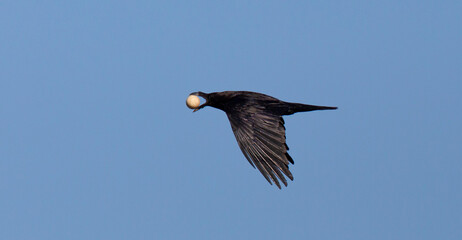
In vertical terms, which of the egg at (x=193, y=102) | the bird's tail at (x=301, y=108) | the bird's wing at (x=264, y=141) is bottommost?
the bird's wing at (x=264, y=141)

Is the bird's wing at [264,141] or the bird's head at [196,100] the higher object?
the bird's head at [196,100]

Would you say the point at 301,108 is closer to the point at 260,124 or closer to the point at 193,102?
the point at 260,124

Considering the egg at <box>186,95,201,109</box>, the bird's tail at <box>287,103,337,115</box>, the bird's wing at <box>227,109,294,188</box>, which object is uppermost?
the egg at <box>186,95,201,109</box>

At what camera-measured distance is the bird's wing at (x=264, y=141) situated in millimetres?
13062

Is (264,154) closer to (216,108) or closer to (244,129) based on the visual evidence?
(244,129)

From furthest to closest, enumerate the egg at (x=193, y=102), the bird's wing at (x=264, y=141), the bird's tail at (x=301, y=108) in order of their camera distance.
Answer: the egg at (x=193, y=102), the bird's tail at (x=301, y=108), the bird's wing at (x=264, y=141)

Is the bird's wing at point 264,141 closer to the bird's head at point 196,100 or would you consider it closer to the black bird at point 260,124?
the black bird at point 260,124

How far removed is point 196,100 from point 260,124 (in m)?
1.39

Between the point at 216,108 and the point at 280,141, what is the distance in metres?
1.60

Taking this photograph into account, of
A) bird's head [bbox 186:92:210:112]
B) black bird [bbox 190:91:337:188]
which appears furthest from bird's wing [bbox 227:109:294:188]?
bird's head [bbox 186:92:210:112]

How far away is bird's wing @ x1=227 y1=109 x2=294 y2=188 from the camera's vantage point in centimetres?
1306

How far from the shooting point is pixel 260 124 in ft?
44.8

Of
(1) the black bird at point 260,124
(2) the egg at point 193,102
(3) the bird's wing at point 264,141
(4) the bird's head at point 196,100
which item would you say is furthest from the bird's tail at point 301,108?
(2) the egg at point 193,102

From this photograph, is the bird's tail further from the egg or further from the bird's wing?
the egg
